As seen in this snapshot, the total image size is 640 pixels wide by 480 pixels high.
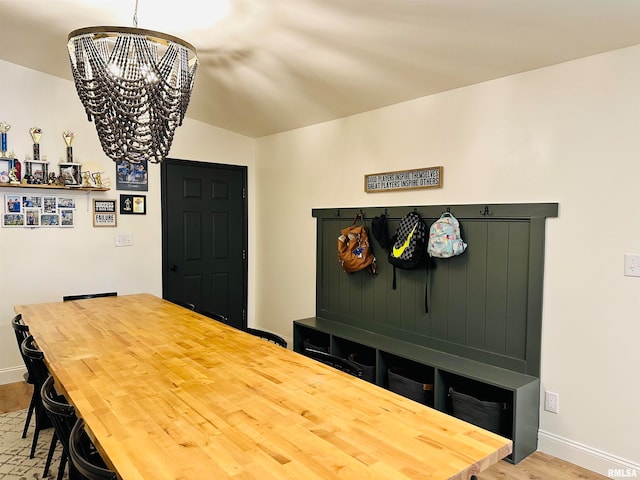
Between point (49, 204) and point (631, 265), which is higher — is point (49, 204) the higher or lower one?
the higher one

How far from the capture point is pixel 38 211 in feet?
12.6

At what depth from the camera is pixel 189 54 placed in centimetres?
226

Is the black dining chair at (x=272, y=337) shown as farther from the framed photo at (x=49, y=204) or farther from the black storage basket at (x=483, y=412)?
the framed photo at (x=49, y=204)

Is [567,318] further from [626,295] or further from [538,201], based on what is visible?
[538,201]

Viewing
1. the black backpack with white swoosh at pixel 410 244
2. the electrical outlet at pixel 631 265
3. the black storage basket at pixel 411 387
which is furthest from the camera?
the black backpack with white swoosh at pixel 410 244

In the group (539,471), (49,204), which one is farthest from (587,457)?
(49,204)

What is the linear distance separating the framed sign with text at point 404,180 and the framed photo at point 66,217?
2.58 meters

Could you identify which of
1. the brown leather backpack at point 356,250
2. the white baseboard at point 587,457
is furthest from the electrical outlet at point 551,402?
the brown leather backpack at point 356,250

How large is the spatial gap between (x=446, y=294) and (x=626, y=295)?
1072 mm

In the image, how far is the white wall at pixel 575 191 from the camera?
2350 mm

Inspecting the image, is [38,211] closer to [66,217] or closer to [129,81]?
[66,217]

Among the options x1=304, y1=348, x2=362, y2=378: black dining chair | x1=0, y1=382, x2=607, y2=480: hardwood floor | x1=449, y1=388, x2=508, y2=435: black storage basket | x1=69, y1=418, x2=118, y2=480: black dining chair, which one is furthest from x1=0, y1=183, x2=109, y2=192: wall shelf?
x1=0, y1=382, x2=607, y2=480: hardwood floor

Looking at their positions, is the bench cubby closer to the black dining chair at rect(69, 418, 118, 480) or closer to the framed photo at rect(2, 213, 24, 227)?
the black dining chair at rect(69, 418, 118, 480)

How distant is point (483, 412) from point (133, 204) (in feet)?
11.4
